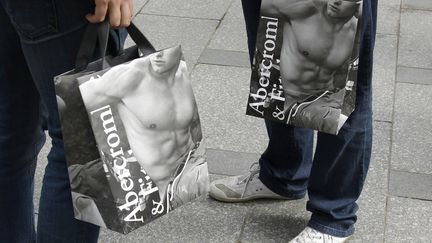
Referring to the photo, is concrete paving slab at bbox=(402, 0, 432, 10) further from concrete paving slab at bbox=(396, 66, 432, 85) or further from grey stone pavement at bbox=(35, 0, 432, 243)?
concrete paving slab at bbox=(396, 66, 432, 85)

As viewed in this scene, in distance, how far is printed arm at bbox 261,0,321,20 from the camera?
2.20 m

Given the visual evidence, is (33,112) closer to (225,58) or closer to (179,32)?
(225,58)

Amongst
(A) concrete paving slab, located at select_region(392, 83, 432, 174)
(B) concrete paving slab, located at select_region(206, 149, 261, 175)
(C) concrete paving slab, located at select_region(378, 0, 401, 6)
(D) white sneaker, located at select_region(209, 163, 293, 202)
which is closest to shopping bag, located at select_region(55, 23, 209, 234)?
(D) white sneaker, located at select_region(209, 163, 293, 202)

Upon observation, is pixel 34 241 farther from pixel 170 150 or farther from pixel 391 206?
pixel 391 206

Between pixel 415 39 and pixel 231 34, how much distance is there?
1102mm

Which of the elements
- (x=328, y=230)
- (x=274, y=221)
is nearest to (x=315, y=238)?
(x=328, y=230)

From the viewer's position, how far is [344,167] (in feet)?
8.54

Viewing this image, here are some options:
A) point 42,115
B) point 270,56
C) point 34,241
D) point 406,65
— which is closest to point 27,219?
point 34,241

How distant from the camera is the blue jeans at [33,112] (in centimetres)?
185

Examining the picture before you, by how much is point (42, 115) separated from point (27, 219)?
1.11 ft

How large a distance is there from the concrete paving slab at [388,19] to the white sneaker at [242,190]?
7.00 feet

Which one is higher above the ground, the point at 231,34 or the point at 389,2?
the point at 231,34

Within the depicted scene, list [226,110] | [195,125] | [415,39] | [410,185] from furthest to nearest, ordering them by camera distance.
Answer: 1. [415,39]
2. [226,110]
3. [410,185]
4. [195,125]

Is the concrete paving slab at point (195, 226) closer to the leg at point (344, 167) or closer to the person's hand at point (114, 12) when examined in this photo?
the leg at point (344, 167)
